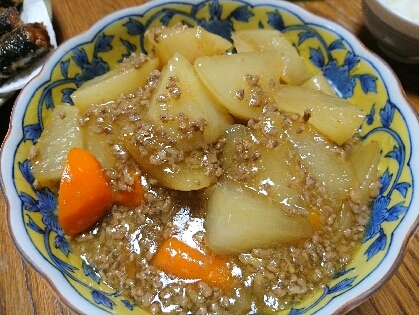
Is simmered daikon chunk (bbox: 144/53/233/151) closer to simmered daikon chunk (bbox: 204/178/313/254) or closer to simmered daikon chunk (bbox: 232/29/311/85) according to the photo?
simmered daikon chunk (bbox: 204/178/313/254)

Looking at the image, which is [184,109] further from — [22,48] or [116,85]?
[22,48]

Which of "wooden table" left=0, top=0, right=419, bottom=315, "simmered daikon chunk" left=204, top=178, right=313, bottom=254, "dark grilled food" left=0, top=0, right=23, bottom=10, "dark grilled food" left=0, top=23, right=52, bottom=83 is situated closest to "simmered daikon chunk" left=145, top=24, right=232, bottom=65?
"simmered daikon chunk" left=204, top=178, right=313, bottom=254

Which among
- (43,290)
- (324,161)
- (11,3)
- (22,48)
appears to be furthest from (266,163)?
(11,3)

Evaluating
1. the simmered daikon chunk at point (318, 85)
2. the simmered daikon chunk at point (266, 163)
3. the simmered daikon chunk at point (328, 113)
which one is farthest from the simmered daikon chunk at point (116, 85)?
the simmered daikon chunk at point (318, 85)

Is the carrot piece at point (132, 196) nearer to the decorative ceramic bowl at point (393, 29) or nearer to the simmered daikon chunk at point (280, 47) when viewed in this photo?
the simmered daikon chunk at point (280, 47)

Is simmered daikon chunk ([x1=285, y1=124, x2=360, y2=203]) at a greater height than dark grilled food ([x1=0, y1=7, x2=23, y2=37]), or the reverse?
dark grilled food ([x1=0, y1=7, x2=23, y2=37])

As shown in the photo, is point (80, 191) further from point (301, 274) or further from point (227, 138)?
point (301, 274)
